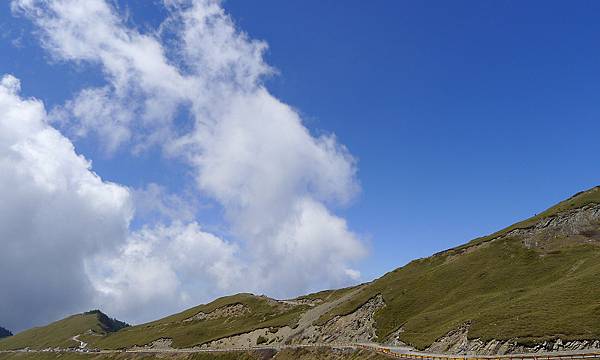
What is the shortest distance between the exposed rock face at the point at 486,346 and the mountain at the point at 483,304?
0.50 ft

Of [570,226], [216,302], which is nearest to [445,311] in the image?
[570,226]

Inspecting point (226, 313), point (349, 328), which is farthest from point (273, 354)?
point (226, 313)

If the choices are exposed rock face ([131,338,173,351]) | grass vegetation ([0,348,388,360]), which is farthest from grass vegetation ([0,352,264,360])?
exposed rock face ([131,338,173,351])

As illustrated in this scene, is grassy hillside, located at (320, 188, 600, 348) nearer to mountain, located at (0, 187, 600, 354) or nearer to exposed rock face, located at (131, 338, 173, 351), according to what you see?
mountain, located at (0, 187, 600, 354)

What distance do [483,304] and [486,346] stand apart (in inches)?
871

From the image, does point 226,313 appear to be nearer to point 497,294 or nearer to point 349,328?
point 349,328

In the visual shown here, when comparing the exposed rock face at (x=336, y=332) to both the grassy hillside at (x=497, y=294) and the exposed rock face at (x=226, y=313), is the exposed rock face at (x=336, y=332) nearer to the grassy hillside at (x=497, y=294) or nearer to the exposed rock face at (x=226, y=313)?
the grassy hillside at (x=497, y=294)

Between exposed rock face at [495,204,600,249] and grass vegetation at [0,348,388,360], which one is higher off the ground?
exposed rock face at [495,204,600,249]

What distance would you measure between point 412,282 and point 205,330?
284ft

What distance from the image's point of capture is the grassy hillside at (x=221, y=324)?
460 ft

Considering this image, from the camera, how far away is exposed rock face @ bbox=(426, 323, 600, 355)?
48.5 meters

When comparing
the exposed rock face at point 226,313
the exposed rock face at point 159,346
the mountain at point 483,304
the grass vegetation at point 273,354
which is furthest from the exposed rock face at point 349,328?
the exposed rock face at point 159,346

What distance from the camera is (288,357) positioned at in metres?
93.8

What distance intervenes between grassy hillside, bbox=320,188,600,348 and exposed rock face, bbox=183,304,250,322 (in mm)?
63652
